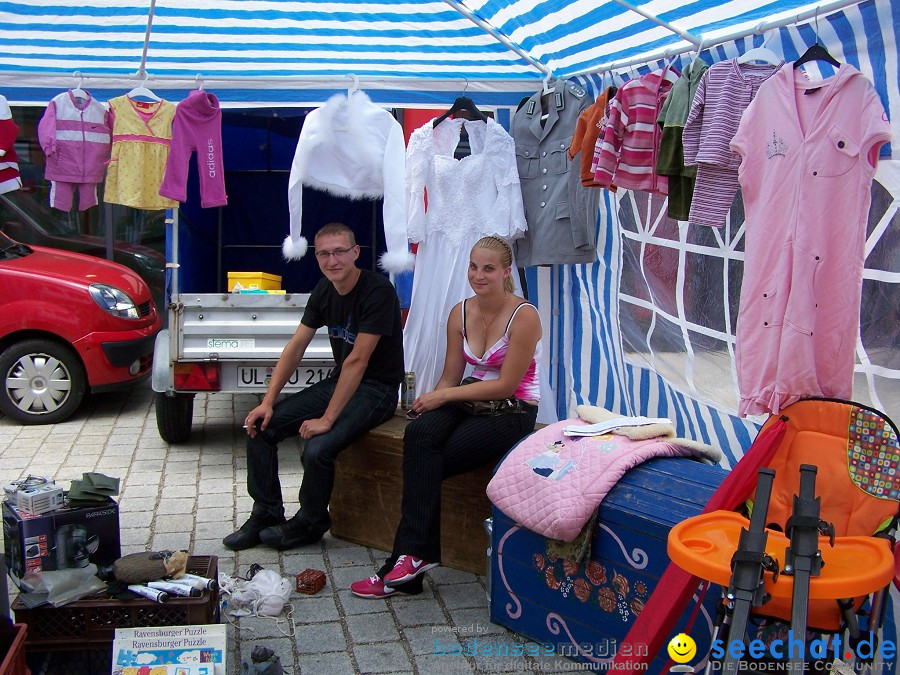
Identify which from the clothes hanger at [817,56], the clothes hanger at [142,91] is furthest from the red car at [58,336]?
the clothes hanger at [817,56]

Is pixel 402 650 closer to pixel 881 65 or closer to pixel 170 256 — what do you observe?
pixel 881 65

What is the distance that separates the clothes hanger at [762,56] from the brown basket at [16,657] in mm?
3348

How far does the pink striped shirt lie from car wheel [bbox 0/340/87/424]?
476 cm

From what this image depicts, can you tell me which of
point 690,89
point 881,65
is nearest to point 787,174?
point 881,65

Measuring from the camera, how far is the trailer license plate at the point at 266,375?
573 cm

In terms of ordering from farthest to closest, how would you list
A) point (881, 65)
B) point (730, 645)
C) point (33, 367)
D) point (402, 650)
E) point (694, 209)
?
point (33, 367), point (694, 209), point (402, 650), point (881, 65), point (730, 645)

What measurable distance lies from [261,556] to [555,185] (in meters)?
2.75

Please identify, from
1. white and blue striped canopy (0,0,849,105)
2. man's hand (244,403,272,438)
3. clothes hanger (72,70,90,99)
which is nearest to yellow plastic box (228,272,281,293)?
white and blue striped canopy (0,0,849,105)

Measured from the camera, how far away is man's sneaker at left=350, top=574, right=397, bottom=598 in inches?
150

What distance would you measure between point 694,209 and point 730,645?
2084mm

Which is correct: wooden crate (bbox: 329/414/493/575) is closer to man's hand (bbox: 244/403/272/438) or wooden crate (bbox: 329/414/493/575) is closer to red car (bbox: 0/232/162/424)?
man's hand (bbox: 244/403/272/438)

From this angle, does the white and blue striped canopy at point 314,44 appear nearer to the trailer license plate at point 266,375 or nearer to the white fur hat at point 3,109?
the white fur hat at point 3,109

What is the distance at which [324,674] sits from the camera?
3188 mm

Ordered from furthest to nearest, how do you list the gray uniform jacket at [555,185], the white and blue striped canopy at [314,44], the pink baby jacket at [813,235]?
the gray uniform jacket at [555,185] < the white and blue striped canopy at [314,44] < the pink baby jacket at [813,235]
